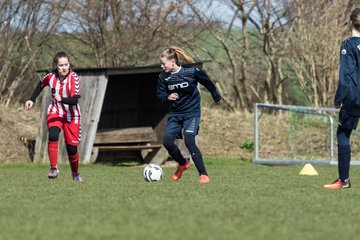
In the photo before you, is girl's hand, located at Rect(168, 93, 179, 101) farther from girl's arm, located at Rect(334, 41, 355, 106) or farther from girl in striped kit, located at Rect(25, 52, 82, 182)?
girl's arm, located at Rect(334, 41, 355, 106)

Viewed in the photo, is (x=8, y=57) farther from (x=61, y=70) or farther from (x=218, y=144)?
(x=61, y=70)

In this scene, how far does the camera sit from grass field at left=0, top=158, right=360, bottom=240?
603cm

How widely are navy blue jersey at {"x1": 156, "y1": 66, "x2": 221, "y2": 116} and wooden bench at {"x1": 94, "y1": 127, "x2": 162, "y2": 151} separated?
675 centimetres

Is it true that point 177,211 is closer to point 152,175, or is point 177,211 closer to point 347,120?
point 347,120

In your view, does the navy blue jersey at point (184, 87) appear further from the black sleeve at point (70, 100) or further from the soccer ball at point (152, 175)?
the black sleeve at point (70, 100)

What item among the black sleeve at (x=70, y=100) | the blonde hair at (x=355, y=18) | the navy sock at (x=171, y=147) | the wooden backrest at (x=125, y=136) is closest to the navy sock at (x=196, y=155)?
the navy sock at (x=171, y=147)

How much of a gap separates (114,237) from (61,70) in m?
6.18

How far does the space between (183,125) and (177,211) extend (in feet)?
13.6

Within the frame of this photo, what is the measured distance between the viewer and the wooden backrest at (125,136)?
18.5 m

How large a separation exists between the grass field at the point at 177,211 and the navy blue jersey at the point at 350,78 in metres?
0.99

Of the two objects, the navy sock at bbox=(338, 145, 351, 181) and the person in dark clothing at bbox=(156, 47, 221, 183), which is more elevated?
the person in dark clothing at bbox=(156, 47, 221, 183)

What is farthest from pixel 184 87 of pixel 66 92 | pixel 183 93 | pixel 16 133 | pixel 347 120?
pixel 16 133

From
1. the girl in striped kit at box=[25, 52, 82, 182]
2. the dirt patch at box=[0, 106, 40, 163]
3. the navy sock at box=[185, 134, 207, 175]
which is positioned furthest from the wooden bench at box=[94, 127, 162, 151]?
the navy sock at box=[185, 134, 207, 175]

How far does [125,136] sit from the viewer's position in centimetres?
1861
